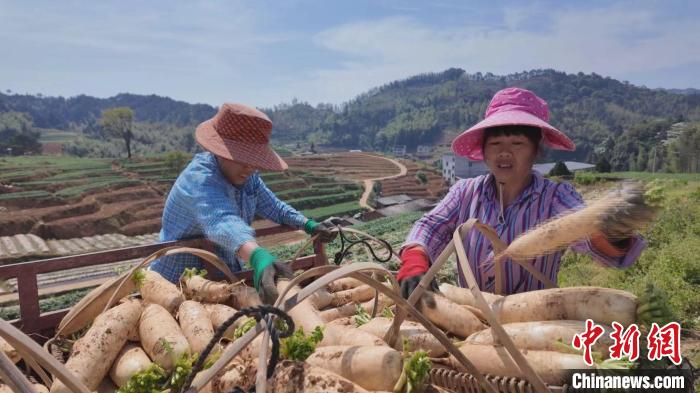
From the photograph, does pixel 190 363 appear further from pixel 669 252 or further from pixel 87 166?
pixel 87 166

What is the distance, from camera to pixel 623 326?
167 centimetres

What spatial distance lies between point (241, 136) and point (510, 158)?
1708 mm

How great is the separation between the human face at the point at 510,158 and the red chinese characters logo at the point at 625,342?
104 centimetres

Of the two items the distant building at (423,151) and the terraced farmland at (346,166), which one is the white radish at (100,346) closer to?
the terraced farmland at (346,166)

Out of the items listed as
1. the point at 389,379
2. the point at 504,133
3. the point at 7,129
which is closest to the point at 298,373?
the point at 389,379

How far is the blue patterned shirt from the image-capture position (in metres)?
2.55

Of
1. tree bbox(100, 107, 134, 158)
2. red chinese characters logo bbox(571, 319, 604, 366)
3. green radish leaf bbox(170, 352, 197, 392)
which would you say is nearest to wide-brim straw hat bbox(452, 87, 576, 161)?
red chinese characters logo bbox(571, 319, 604, 366)

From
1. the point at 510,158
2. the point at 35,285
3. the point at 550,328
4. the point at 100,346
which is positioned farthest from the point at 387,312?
the point at 35,285

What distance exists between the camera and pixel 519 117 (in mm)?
2373

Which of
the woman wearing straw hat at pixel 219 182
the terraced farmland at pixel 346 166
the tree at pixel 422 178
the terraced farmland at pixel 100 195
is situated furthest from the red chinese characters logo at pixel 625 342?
the tree at pixel 422 178

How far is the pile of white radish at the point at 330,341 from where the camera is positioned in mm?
1539

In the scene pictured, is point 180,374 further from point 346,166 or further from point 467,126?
point 467,126

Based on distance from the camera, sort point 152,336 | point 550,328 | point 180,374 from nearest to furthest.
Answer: point 180,374
point 550,328
point 152,336

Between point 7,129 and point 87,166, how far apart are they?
70358 millimetres
